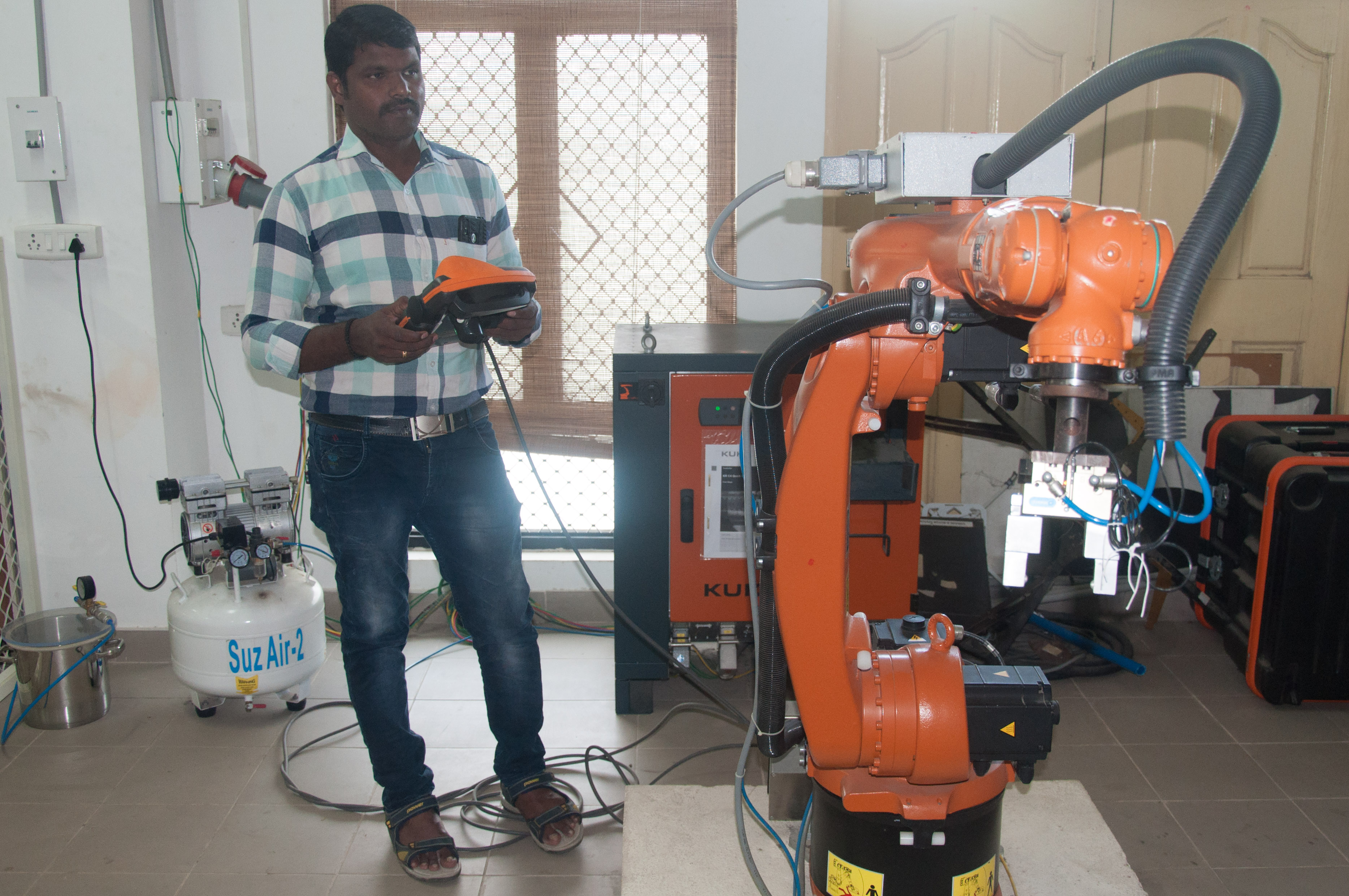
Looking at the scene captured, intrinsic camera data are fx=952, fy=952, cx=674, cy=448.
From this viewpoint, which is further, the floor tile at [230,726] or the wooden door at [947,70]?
the wooden door at [947,70]

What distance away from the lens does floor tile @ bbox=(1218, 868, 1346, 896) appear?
184 cm

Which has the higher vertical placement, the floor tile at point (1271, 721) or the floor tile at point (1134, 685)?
the floor tile at point (1134, 685)

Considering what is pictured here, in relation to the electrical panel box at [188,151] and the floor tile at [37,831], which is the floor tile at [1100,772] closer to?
the floor tile at [37,831]

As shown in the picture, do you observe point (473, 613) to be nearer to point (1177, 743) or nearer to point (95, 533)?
point (95, 533)

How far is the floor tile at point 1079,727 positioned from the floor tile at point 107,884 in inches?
77.7

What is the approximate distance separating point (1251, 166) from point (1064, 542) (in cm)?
204

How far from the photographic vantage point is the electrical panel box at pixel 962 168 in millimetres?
1119

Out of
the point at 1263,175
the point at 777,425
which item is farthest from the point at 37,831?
the point at 1263,175

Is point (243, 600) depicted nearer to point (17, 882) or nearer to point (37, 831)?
point (37, 831)

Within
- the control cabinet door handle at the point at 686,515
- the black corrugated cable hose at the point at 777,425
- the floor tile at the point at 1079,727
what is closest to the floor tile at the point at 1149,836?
the floor tile at the point at 1079,727

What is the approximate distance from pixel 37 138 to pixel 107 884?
1902 millimetres

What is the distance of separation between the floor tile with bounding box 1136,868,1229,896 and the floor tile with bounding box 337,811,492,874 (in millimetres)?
1310

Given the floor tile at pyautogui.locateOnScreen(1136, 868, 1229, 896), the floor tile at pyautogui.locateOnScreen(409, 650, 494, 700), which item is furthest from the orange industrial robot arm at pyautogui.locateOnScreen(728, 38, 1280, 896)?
the floor tile at pyautogui.locateOnScreen(409, 650, 494, 700)

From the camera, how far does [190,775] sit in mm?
2246
